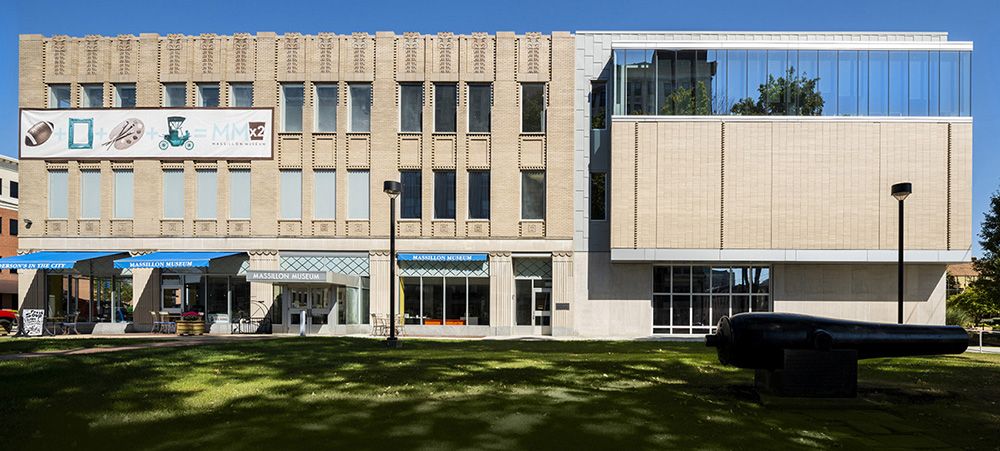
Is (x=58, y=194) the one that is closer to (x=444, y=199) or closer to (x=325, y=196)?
(x=325, y=196)

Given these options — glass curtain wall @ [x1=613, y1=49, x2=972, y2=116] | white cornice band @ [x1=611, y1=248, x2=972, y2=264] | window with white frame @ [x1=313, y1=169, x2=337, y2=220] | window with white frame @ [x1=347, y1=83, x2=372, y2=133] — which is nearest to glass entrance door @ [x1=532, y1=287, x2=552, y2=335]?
white cornice band @ [x1=611, y1=248, x2=972, y2=264]

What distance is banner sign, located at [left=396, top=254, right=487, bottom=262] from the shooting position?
3394 cm

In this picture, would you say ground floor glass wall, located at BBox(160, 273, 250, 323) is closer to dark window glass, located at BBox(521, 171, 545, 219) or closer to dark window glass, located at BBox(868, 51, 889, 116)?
dark window glass, located at BBox(521, 171, 545, 219)

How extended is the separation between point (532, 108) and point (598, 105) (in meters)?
3.05

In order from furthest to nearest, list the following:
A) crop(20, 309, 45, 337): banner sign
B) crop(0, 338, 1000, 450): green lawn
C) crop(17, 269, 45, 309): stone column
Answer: crop(17, 269, 45, 309): stone column
crop(20, 309, 45, 337): banner sign
crop(0, 338, 1000, 450): green lawn

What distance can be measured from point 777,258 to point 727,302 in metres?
3.00

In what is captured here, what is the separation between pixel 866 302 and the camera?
33094mm

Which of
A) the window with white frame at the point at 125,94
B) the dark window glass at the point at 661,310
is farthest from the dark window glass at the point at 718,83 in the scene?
the window with white frame at the point at 125,94

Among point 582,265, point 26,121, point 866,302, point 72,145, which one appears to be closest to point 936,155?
point 866,302

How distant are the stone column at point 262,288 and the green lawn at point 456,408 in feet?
63.8

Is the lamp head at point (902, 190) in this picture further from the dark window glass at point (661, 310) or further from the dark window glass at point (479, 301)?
the dark window glass at point (479, 301)

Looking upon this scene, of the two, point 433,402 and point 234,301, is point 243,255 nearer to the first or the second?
point 234,301

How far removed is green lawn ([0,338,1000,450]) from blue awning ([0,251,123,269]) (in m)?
20.6

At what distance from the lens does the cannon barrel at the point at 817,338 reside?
9.48m
